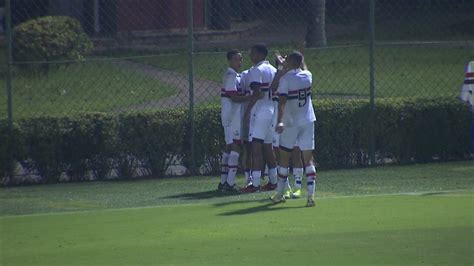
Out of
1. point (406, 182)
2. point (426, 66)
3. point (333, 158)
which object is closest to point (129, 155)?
point (333, 158)

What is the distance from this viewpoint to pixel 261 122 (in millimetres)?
13781

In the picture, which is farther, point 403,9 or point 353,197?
point 403,9

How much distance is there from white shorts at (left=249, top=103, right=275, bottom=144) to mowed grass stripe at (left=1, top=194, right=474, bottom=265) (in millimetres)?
1381

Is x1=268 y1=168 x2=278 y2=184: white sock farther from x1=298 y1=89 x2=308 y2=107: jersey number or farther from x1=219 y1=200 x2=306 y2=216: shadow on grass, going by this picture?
x1=298 y1=89 x2=308 y2=107: jersey number

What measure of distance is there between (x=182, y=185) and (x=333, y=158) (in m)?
2.56

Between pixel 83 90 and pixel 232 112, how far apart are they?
240 inches

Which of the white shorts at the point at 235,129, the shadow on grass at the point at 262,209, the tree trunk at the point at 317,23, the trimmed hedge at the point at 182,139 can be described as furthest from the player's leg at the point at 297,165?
the tree trunk at the point at 317,23

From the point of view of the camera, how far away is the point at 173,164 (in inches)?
609

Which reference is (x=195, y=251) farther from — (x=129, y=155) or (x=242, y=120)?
(x=129, y=155)

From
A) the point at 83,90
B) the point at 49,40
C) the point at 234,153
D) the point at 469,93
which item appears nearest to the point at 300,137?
the point at 234,153

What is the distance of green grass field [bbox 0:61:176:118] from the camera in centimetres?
1751

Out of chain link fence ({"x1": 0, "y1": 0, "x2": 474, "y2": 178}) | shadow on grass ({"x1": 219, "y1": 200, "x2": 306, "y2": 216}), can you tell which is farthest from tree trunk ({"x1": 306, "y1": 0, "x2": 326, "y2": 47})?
shadow on grass ({"x1": 219, "y1": 200, "x2": 306, "y2": 216})

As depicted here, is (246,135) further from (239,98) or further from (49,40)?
(49,40)

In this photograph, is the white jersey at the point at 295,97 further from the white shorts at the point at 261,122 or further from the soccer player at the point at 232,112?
the soccer player at the point at 232,112
